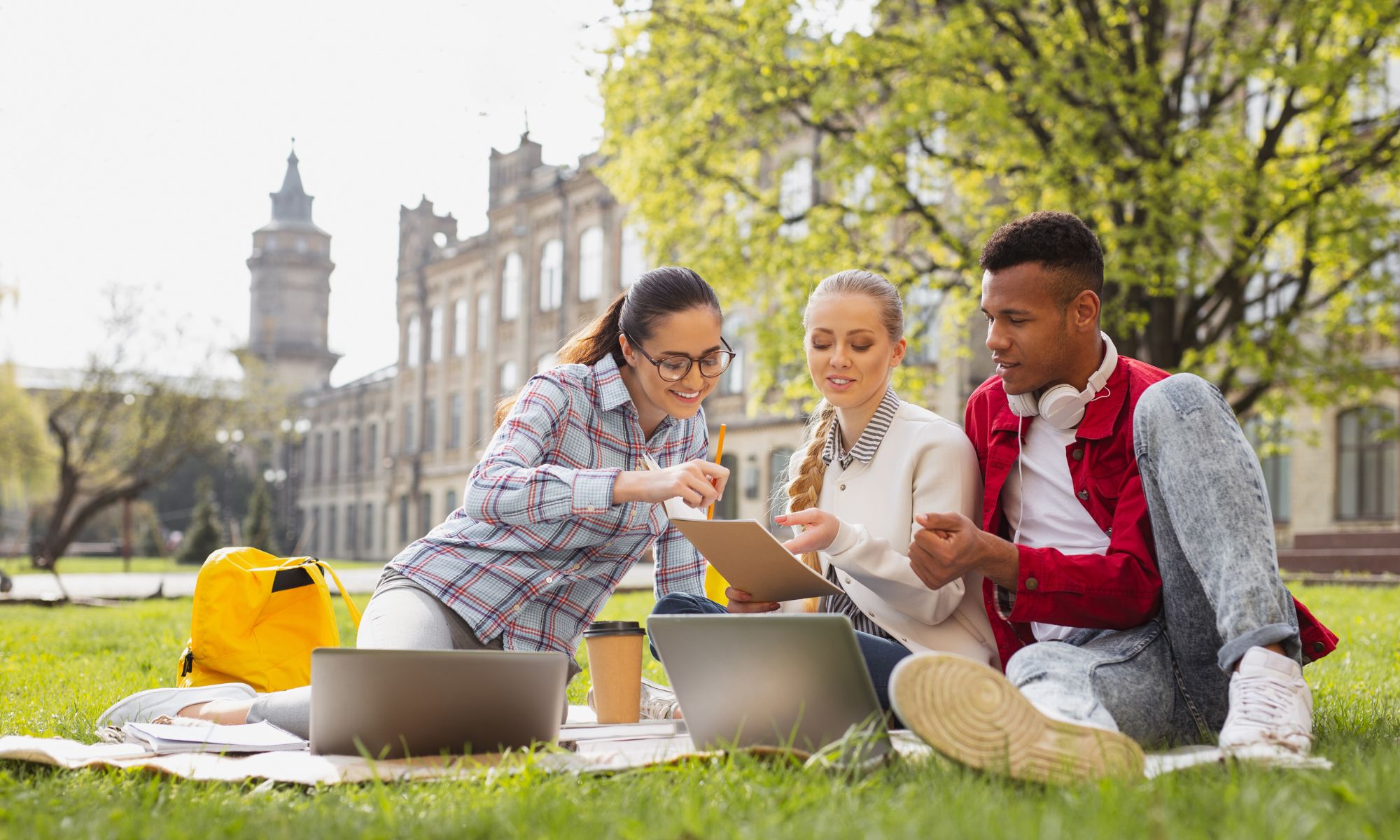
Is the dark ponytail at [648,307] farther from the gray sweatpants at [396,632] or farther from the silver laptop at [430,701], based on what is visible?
the silver laptop at [430,701]

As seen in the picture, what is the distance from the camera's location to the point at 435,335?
48188 millimetres

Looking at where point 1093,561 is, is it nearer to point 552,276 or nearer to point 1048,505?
point 1048,505

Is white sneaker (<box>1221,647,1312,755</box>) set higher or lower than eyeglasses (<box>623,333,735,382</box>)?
lower

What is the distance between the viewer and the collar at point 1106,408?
3189 mm

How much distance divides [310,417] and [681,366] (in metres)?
60.3

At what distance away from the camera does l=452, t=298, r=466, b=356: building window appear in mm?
46125

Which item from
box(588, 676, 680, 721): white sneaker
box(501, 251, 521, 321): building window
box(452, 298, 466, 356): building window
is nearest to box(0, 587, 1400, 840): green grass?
box(588, 676, 680, 721): white sneaker

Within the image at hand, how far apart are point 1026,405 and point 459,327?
44383 millimetres

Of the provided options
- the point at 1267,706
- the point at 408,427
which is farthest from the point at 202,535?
the point at 1267,706

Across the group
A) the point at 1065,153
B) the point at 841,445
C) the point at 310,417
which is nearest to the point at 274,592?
the point at 841,445

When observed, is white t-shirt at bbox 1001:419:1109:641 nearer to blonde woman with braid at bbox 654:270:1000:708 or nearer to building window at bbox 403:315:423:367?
blonde woman with braid at bbox 654:270:1000:708

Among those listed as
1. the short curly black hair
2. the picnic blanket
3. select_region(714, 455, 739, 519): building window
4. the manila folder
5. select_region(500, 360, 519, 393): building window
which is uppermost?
select_region(500, 360, 519, 393): building window

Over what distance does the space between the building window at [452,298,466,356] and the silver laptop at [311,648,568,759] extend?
43766 millimetres

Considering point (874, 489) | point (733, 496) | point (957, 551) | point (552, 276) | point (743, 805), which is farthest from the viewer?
point (552, 276)
